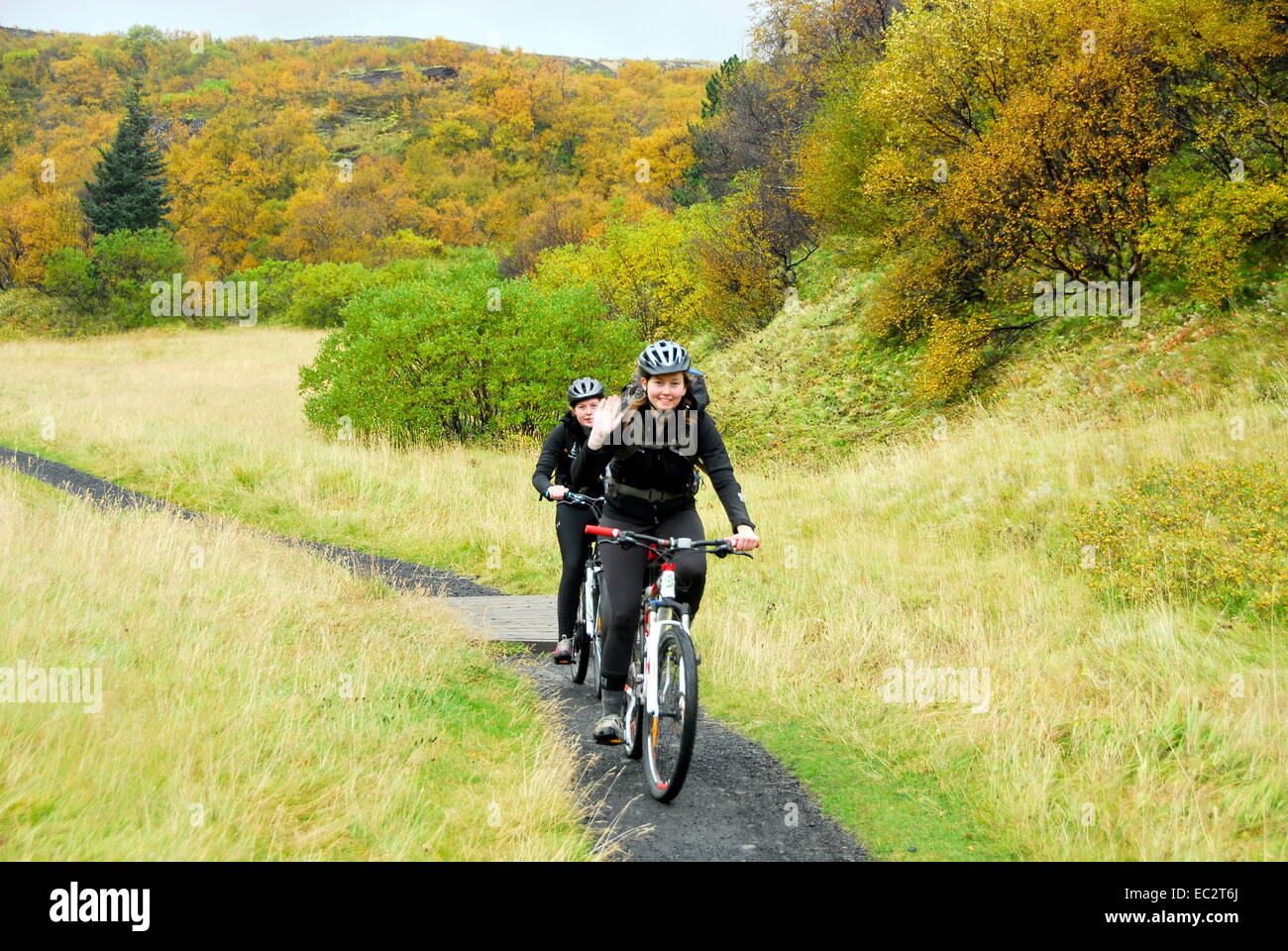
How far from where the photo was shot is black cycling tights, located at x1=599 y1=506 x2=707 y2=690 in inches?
199

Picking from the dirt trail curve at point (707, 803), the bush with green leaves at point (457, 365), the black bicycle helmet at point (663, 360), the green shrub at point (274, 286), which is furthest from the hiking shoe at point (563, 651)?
the green shrub at point (274, 286)

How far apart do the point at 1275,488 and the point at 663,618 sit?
678 centimetres

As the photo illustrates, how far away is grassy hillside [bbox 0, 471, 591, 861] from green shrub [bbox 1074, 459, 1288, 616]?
17.4ft

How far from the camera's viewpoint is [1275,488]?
8.50 meters

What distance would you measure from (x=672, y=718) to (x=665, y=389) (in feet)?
5.61

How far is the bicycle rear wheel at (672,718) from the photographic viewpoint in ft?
14.6

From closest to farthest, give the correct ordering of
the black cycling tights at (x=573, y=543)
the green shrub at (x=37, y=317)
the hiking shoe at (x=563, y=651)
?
1. the black cycling tights at (x=573, y=543)
2. the hiking shoe at (x=563, y=651)
3. the green shrub at (x=37, y=317)

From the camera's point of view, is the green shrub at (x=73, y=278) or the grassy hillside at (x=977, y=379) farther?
the green shrub at (x=73, y=278)

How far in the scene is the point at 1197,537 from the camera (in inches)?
319

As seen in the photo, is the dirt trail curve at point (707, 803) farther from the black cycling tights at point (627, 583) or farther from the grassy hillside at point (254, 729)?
the black cycling tights at point (627, 583)

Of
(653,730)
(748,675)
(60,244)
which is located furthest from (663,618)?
(60,244)

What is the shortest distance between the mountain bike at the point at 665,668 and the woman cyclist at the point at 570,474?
1.55 metres

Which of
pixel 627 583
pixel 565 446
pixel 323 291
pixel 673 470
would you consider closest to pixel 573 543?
pixel 565 446

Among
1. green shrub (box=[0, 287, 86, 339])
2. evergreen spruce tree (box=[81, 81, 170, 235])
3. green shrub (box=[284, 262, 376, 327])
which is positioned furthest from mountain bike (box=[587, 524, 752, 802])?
evergreen spruce tree (box=[81, 81, 170, 235])
